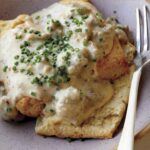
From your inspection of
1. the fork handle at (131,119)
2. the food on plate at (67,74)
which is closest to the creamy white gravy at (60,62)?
the food on plate at (67,74)

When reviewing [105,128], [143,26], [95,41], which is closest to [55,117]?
[105,128]

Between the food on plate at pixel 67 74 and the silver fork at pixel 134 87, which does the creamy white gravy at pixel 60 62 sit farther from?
the silver fork at pixel 134 87

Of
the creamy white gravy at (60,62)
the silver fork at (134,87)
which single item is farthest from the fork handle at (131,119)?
the creamy white gravy at (60,62)

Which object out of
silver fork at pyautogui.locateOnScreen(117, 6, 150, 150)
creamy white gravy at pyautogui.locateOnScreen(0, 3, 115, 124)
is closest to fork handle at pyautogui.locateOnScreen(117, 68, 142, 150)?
silver fork at pyautogui.locateOnScreen(117, 6, 150, 150)

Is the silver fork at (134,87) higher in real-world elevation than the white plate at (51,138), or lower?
higher

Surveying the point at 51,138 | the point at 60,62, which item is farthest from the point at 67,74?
the point at 51,138

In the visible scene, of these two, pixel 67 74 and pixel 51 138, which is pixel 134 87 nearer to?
pixel 67 74

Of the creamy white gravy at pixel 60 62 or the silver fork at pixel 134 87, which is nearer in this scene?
the silver fork at pixel 134 87
